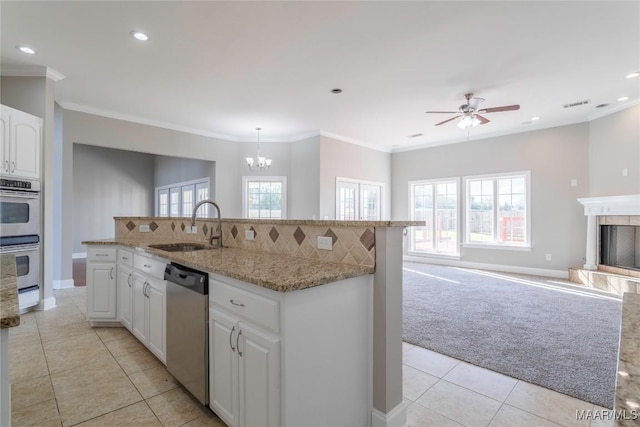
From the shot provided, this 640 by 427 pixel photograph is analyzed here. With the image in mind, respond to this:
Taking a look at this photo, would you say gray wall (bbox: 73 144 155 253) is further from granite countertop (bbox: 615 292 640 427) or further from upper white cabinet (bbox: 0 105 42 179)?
granite countertop (bbox: 615 292 640 427)

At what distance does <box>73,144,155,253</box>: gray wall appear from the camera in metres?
8.20

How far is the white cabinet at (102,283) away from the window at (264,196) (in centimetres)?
401

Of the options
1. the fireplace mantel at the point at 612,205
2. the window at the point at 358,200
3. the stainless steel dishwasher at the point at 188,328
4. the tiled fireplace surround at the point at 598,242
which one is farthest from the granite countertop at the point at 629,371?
the window at the point at 358,200

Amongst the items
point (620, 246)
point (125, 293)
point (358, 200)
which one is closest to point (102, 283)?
point (125, 293)

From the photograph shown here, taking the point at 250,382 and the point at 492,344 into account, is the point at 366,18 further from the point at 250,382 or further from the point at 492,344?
the point at 492,344

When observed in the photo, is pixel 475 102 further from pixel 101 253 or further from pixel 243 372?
pixel 101 253

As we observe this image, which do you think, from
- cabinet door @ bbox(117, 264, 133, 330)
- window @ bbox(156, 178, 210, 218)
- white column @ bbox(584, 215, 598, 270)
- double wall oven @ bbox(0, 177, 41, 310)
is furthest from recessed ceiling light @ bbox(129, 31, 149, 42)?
white column @ bbox(584, 215, 598, 270)

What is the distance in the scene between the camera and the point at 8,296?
3.40 ft

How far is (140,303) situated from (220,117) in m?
3.95

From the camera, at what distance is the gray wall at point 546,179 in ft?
18.5

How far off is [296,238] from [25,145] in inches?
143

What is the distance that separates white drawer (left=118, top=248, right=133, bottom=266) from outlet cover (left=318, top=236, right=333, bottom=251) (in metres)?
1.94

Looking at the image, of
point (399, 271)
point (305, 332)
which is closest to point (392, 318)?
point (399, 271)

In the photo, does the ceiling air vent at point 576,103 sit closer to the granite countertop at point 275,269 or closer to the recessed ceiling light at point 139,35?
the granite countertop at point 275,269
